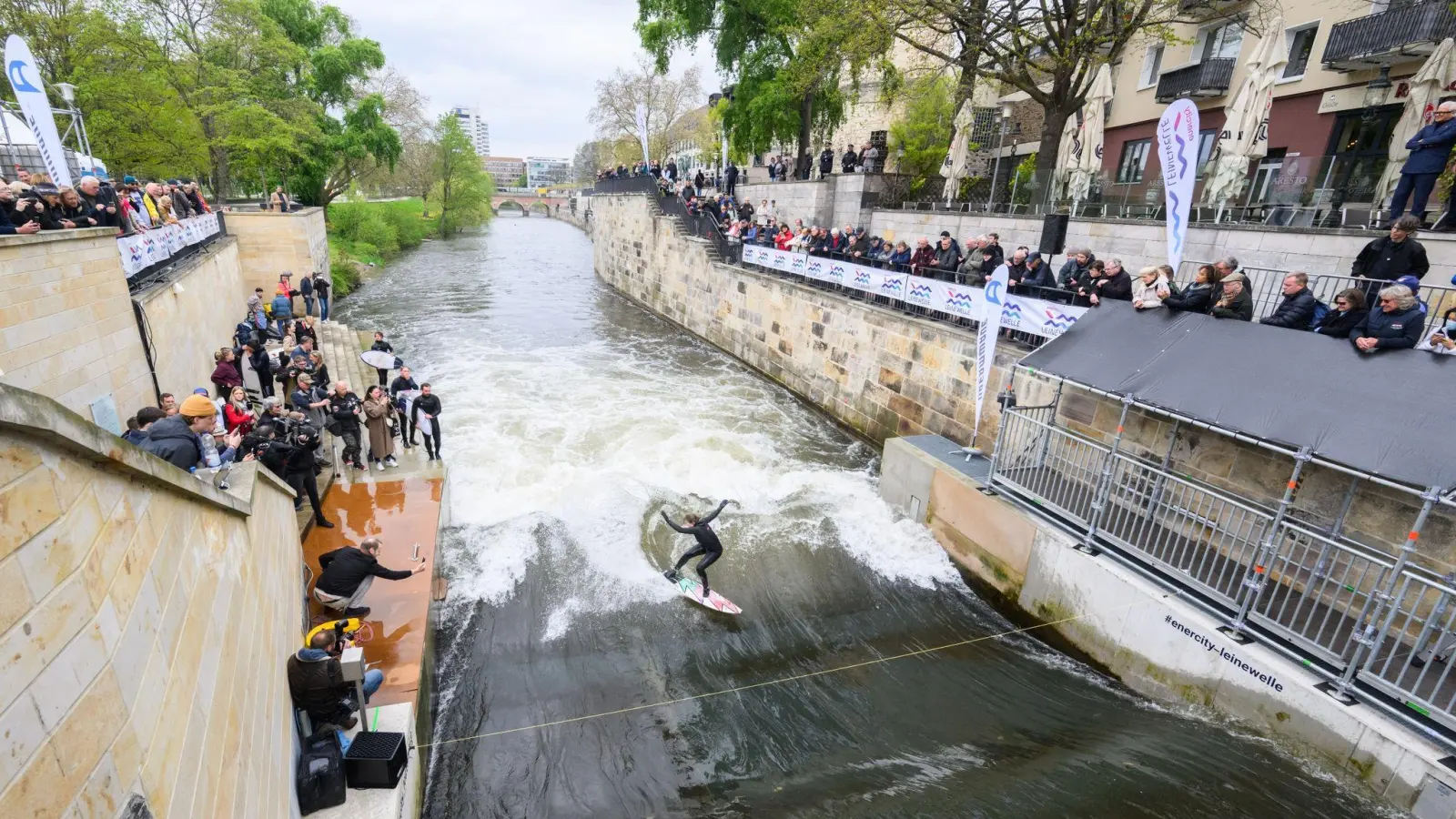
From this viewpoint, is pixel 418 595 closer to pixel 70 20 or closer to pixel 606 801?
pixel 606 801

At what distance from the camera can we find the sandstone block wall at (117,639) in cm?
183

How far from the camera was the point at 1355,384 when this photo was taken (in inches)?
230

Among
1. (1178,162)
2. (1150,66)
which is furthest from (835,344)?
(1150,66)

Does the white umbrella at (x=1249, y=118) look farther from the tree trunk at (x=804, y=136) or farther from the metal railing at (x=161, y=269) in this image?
the metal railing at (x=161, y=269)

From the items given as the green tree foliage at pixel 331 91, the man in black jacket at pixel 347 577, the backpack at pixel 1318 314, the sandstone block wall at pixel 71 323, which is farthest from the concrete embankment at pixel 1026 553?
the green tree foliage at pixel 331 91

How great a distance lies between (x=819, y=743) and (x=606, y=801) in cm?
202

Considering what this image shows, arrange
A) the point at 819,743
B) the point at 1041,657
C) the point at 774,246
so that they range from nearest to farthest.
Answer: the point at 819,743 → the point at 1041,657 → the point at 774,246

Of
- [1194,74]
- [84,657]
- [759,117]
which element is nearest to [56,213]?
[84,657]

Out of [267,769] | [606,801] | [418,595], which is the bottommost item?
[606,801]

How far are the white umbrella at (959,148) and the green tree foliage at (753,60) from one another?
720 centimetres

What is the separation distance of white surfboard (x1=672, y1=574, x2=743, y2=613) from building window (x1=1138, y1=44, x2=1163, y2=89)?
24379 mm

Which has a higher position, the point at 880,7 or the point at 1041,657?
the point at 880,7

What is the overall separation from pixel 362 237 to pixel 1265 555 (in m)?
46.4

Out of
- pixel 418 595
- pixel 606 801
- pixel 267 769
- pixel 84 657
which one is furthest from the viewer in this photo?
pixel 418 595
